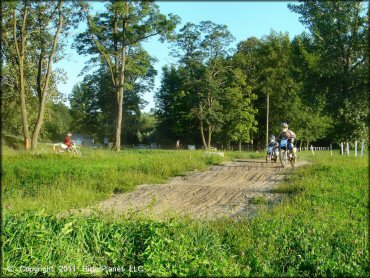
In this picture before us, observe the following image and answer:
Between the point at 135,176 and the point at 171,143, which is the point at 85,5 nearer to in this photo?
the point at 135,176

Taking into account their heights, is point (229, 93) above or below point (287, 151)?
above

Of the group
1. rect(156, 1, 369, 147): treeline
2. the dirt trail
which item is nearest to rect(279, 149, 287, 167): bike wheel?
the dirt trail

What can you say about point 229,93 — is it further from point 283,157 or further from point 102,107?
point 283,157

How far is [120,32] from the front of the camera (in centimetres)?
3672

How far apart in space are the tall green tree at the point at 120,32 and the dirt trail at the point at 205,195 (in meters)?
21.6

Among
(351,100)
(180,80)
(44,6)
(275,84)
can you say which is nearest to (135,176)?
(351,100)

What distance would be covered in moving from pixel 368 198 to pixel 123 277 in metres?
5.45

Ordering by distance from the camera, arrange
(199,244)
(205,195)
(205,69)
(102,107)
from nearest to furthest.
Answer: (199,244) → (205,195) → (205,69) → (102,107)

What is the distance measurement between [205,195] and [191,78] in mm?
44789

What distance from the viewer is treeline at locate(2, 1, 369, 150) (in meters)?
16.5

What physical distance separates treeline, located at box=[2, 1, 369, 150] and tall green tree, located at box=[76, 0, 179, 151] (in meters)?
0.10

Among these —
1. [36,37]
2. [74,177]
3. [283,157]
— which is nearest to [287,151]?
[283,157]

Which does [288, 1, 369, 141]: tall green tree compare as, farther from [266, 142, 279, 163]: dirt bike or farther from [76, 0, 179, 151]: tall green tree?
[76, 0, 179, 151]: tall green tree

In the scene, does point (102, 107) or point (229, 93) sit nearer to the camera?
point (229, 93)
